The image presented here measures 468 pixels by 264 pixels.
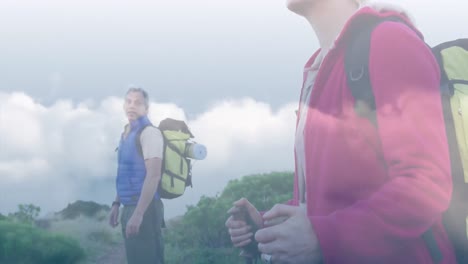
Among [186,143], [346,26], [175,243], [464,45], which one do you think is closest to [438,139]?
[346,26]

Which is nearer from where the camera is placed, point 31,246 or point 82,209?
point 31,246

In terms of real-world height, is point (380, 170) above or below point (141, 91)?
below

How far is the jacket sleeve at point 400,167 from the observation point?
4.97ft

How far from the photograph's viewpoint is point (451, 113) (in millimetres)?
1721

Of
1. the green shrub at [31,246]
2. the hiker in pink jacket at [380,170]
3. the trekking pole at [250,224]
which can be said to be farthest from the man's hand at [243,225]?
the green shrub at [31,246]

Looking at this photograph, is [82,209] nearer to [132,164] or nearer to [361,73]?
[132,164]

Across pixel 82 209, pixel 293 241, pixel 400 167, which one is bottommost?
pixel 293 241

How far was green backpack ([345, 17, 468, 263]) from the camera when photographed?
5.23 ft

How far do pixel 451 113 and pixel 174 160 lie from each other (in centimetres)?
269

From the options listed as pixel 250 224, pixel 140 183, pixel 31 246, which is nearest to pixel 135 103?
pixel 140 183

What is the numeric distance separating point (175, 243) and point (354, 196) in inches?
205

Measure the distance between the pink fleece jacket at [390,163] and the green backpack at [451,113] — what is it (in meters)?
0.02

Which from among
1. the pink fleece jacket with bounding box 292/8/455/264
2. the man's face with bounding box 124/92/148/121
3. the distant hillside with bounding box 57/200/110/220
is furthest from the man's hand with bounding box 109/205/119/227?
the pink fleece jacket with bounding box 292/8/455/264

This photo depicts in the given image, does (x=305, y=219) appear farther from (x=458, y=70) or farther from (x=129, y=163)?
(x=129, y=163)
